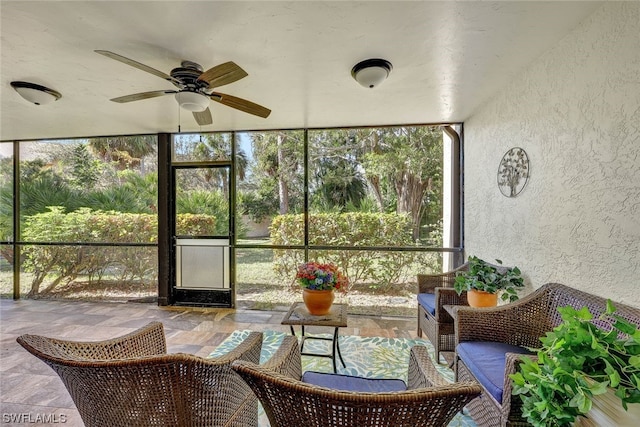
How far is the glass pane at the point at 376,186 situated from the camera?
12.5 ft

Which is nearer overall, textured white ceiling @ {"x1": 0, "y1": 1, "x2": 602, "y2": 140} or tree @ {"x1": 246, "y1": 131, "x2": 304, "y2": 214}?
textured white ceiling @ {"x1": 0, "y1": 1, "x2": 602, "y2": 140}

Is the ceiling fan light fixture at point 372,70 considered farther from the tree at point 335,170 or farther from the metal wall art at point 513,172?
the tree at point 335,170

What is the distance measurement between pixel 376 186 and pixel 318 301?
6.82 feet

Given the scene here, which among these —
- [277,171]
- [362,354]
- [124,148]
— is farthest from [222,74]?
[124,148]

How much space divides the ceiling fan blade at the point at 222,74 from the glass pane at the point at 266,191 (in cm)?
196

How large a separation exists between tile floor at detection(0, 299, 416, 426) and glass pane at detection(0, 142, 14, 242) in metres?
1.20

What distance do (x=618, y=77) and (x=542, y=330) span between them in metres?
1.51

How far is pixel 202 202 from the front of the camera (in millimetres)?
4055

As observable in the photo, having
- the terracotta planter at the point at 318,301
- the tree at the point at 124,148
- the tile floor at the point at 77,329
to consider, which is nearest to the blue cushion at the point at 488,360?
the terracotta planter at the point at 318,301

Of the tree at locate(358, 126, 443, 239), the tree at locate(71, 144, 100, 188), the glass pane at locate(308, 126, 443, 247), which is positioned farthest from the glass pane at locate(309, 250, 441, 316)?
the tree at locate(71, 144, 100, 188)

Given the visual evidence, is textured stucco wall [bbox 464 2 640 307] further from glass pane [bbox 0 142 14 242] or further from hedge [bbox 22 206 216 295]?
glass pane [bbox 0 142 14 242]

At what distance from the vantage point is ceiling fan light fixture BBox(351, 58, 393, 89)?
2.08 m

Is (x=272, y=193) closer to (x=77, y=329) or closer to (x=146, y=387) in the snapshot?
(x=77, y=329)

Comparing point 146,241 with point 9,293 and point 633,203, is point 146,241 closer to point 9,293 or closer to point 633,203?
point 9,293
